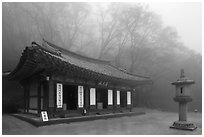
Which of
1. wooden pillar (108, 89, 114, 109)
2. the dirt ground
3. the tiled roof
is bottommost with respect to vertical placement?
the dirt ground

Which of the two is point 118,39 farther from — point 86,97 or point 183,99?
point 183,99

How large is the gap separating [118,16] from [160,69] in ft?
31.2

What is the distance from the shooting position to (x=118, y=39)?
2777 cm

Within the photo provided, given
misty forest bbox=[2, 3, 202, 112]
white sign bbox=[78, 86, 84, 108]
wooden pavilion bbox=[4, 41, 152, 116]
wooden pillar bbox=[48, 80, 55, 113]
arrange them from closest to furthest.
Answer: wooden pavilion bbox=[4, 41, 152, 116], wooden pillar bbox=[48, 80, 55, 113], white sign bbox=[78, 86, 84, 108], misty forest bbox=[2, 3, 202, 112]

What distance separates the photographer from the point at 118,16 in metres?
28.4

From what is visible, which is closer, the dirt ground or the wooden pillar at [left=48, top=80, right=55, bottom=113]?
the dirt ground

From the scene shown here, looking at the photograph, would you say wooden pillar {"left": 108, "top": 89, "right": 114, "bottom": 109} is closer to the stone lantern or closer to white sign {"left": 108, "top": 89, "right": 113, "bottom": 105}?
white sign {"left": 108, "top": 89, "right": 113, "bottom": 105}

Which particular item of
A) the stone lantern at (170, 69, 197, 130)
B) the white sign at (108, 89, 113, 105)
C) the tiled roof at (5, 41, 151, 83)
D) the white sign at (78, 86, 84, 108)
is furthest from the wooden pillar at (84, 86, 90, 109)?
the stone lantern at (170, 69, 197, 130)

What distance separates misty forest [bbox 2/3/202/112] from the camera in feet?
71.7

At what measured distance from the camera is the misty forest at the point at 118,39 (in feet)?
71.7

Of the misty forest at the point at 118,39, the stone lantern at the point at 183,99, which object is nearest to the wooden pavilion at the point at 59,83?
the stone lantern at the point at 183,99

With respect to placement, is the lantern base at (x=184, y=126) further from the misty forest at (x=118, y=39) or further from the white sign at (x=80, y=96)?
the misty forest at (x=118, y=39)

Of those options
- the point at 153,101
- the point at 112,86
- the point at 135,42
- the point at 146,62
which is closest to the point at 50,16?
the point at 135,42

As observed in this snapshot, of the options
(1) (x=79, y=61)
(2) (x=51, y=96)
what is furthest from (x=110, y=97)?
(2) (x=51, y=96)
